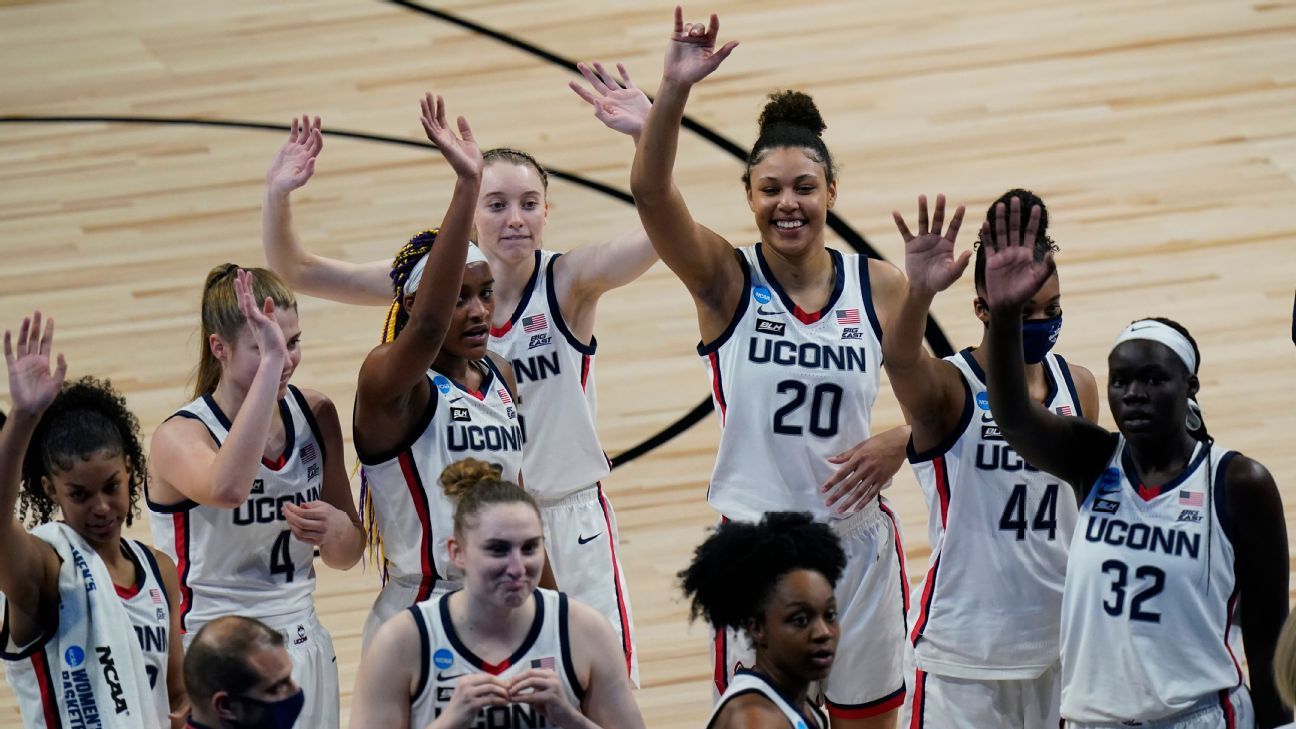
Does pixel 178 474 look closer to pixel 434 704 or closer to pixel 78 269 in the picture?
pixel 434 704

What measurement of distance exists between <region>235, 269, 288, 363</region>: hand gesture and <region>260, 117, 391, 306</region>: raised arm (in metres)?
0.97

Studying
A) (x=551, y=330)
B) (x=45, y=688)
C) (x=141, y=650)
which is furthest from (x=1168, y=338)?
(x=45, y=688)

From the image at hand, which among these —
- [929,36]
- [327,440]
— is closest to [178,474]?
[327,440]

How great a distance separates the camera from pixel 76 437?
174 inches

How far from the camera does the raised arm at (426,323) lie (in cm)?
464

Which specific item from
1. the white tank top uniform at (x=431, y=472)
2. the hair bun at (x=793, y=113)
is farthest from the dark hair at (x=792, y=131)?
the white tank top uniform at (x=431, y=472)

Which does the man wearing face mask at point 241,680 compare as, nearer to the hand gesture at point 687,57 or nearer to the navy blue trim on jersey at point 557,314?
the hand gesture at point 687,57

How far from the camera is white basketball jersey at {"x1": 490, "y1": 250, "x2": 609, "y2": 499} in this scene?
562 centimetres

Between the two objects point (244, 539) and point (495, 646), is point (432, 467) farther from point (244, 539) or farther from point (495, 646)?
point (495, 646)

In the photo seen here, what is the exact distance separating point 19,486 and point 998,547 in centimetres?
234

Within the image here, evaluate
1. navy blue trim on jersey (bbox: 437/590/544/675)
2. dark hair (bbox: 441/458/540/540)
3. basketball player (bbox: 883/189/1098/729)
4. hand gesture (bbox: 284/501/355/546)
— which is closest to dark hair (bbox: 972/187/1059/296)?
basketball player (bbox: 883/189/1098/729)

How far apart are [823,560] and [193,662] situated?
A: 128 cm

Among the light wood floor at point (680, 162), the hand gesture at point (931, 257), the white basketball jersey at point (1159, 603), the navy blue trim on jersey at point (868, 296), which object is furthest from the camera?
the light wood floor at point (680, 162)

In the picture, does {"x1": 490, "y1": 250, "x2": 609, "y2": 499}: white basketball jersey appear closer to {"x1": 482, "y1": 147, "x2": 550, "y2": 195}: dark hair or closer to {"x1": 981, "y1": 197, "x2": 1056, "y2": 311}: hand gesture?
{"x1": 482, "y1": 147, "x2": 550, "y2": 195}: dark hair
